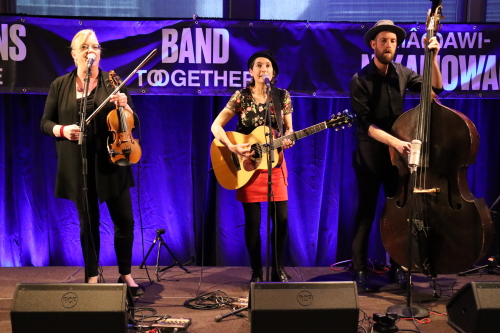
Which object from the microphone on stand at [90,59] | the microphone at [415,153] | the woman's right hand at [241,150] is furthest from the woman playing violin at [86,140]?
the microphone at [415,153]

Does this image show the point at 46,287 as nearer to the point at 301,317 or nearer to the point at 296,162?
the point at 301,317

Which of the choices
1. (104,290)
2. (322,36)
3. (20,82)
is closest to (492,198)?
(322,36)

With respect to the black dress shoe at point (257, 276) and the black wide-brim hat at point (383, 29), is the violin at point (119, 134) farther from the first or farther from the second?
the black wide-brim hat at point (383, 29)

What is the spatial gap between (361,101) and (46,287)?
8.37 ft

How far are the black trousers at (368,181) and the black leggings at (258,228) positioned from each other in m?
0.61

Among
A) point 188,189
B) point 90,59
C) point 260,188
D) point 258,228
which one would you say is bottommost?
point 258,228

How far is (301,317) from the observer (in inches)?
108

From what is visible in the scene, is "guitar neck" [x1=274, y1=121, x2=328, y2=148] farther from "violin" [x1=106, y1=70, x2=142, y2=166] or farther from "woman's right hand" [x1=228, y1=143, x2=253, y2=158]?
"violin" [x1=106, y1=70, x2=142, y2=166]

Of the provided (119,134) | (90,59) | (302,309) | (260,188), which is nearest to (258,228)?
(260,188)

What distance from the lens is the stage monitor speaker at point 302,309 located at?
108 inches

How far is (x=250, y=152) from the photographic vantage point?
4047 mm

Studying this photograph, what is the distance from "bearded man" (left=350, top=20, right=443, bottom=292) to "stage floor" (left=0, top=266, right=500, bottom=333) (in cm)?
26

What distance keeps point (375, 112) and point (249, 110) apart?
0.97 metres

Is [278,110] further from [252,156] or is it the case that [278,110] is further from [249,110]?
[252,156]
